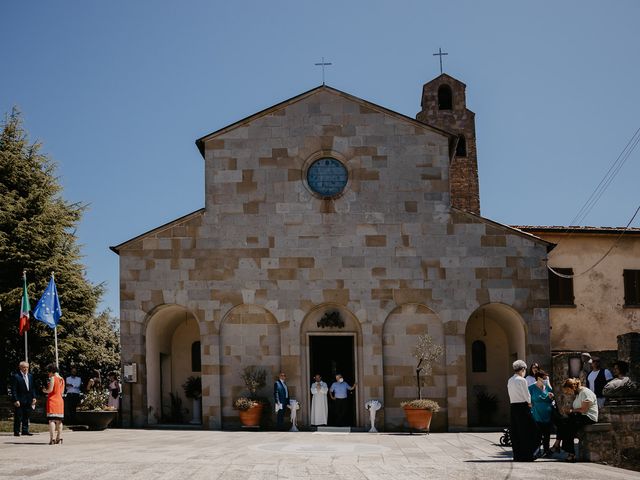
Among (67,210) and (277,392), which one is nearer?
(277,392)

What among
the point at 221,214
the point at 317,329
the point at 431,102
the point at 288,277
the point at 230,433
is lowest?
the point at 230,433

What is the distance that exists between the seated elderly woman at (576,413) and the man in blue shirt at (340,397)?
10.0 m

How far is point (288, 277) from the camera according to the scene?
2611cm

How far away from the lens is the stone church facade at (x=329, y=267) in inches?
1014

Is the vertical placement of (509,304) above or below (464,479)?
above

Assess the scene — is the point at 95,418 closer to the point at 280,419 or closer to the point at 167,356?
the point at 167,356

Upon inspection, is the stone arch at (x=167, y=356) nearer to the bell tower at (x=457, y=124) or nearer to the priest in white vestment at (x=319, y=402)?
the priest in white vestment at (x=319, y=402)

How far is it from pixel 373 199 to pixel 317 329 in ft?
14.4

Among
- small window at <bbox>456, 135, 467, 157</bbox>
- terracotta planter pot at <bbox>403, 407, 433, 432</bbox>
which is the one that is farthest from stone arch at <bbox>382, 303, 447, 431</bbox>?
small window at <bbox>456, 135, 467, 157</bbox>

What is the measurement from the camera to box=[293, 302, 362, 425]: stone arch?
84.3 ft

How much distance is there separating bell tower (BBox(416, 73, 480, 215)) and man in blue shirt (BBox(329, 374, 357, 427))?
12067mm

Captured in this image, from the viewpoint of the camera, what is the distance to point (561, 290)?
29766mm

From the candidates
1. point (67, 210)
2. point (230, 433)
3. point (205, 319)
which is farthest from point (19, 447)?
point (67, 210)

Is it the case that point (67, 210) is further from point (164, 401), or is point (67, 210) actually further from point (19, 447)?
point (19, 447)
